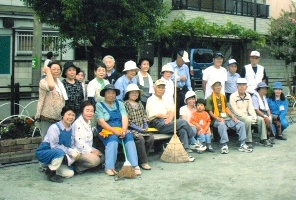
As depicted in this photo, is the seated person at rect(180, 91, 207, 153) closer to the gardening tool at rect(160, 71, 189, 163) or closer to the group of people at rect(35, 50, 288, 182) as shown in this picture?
the group of people at rect(35, 50, 288, 182)

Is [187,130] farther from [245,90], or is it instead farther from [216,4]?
[216,4]

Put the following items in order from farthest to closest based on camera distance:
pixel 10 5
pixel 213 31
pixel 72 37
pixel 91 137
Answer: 1. pixel 10 5
2. pixel 213 31
3. pixel 72 37
4. pixel 91 137

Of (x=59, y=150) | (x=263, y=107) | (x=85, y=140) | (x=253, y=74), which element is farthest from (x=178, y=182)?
(x=253, y=74)

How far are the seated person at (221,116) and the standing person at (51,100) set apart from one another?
346 cm

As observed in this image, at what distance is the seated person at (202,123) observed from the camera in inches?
392

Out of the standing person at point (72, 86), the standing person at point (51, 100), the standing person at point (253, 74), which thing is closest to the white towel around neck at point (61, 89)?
the standing person at point (51, 100)

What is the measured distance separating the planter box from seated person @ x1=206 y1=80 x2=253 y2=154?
358 cm

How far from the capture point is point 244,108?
10.7 meters

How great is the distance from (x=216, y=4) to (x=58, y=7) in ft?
66.4

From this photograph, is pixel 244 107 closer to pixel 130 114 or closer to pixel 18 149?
pixel 130 114

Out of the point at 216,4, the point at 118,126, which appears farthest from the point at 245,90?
the point at 216,4

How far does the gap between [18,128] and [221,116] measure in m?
4.07

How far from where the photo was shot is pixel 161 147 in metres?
9.98

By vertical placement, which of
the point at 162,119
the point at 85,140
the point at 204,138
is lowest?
the point at 204,138
